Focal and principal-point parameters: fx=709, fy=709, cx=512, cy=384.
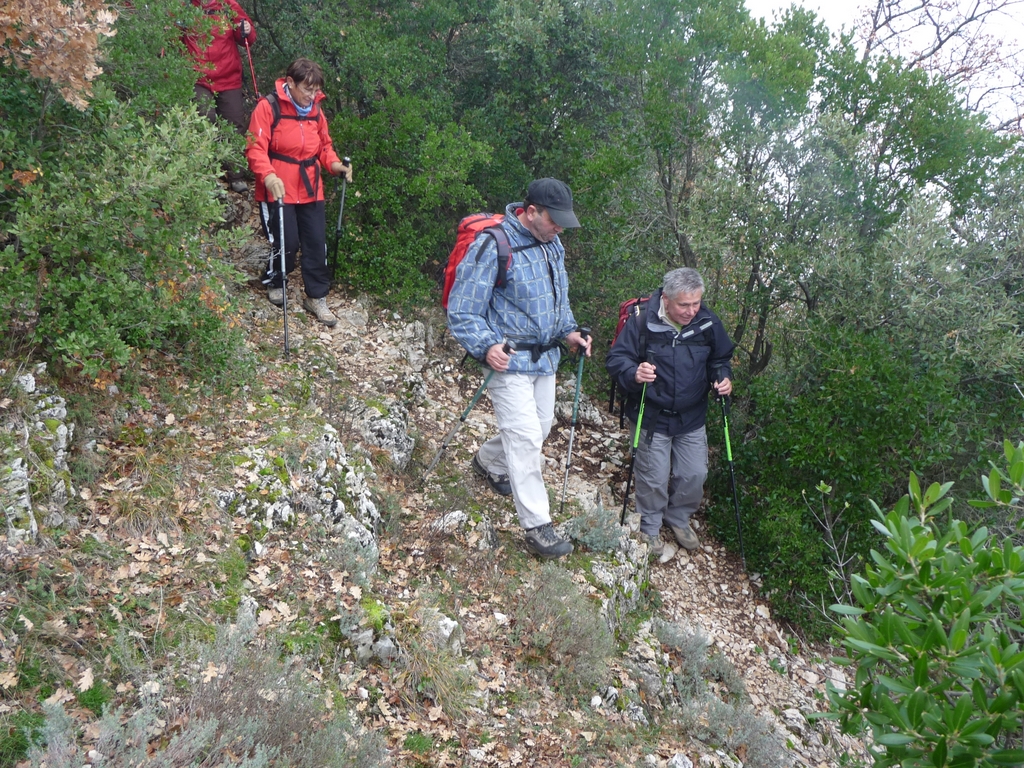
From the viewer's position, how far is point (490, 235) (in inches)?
205

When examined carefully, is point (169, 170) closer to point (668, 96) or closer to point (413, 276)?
point (413, 276)

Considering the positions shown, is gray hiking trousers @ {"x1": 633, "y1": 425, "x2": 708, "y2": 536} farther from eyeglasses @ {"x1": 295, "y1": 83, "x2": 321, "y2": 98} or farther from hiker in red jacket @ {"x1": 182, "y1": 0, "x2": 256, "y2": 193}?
hiker in red jacket @ {"x1": 182, "y1": 0, "x2": 256, "y2": 193}

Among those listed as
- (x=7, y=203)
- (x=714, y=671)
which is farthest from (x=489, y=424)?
(x=7, y=203)

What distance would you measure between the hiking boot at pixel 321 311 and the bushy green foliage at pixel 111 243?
246 cm

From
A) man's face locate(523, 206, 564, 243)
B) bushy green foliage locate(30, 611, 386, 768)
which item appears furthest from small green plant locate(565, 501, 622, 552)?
bushy green foliage locate(30, 611, 386, 768)

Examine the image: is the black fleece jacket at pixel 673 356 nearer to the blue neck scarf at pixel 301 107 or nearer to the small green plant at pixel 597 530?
the small green plant at pixel 597 530

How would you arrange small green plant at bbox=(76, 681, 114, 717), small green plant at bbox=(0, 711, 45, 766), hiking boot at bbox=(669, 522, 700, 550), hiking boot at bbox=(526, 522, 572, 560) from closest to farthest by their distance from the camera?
small green plant at bbox=(0, 711, 45, 766), small green plant at bbox=(76, 681, 114, 717), hiking boot at bbox=(526, 522, 572, 560), hiking boot at bbox=(669, 522, 700, 550)

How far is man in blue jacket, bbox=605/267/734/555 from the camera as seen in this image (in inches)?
241

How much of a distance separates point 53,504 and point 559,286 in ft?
12.0

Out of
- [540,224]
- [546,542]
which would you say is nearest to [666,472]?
[546,542]

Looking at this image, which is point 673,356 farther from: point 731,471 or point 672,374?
point 731,471

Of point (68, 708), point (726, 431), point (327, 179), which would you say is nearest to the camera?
point (68, 708)

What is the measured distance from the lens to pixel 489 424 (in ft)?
25.5

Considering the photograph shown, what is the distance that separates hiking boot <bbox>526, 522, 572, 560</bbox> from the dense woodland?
2.15 meters
